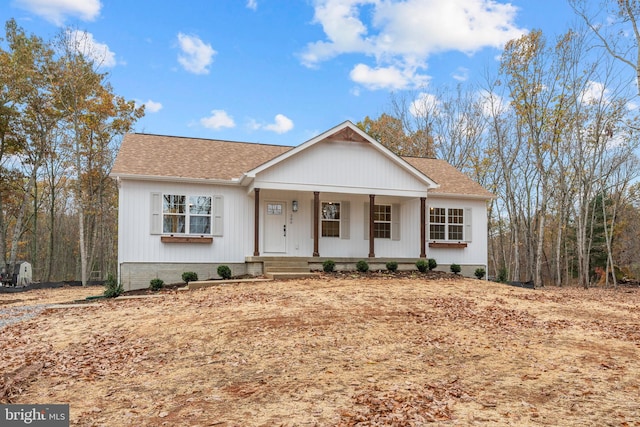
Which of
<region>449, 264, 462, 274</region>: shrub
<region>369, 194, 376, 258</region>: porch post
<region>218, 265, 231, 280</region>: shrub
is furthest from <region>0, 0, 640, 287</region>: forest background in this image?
<region>218, 265, 231, 280</region>: shrub

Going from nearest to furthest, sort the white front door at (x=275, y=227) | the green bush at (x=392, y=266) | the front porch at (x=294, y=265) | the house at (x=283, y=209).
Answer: the front porch at (x=294, y=265), the house at (x=283, y=209), the green bush at (x=392, y=266), the white front door at (x=275, y=227)

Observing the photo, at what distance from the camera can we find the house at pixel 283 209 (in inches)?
541

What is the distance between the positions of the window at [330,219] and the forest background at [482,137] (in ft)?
22.8

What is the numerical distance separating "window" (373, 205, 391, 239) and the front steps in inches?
140

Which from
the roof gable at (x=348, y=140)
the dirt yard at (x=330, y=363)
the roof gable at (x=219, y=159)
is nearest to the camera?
the dirt yard at (x=330, y=363)

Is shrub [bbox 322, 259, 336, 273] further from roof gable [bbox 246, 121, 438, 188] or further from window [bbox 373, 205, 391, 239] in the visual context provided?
roof gable [bbox 246, 121, 438, 188]

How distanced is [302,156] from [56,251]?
27132mm

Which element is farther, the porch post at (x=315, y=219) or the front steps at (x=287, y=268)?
the porch post at (x=315, y=219)

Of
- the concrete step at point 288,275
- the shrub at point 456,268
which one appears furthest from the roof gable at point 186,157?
the shrub at point 456,268

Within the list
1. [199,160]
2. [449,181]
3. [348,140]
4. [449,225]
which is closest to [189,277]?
[199,160]

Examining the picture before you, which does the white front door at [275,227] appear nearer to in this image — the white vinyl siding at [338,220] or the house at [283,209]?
the house at [283,209]

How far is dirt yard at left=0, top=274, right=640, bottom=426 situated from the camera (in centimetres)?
406

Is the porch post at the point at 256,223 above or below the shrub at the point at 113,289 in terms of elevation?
above

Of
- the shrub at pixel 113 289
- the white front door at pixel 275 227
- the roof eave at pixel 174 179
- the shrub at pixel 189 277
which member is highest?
the roof eave at pixel 174 179
